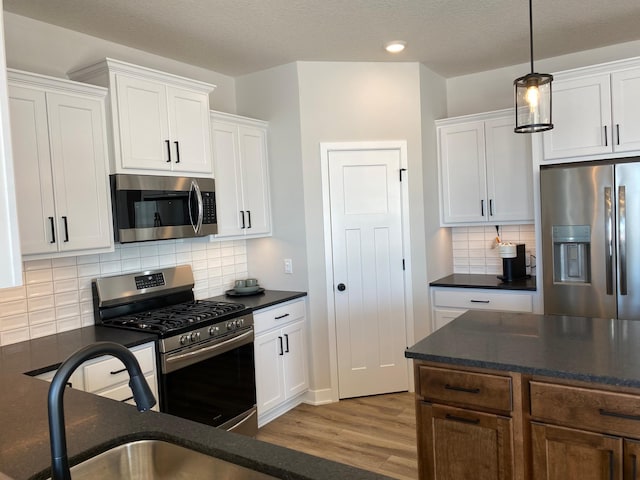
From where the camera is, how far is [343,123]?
393 centimetres

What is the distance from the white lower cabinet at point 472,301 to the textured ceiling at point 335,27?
195cm

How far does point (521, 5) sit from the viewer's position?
2.96 metres

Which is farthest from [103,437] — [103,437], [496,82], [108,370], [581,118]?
[496,82]

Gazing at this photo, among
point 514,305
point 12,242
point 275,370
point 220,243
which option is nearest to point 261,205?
point 220,243

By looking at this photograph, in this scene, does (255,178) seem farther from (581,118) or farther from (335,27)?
(581,118)

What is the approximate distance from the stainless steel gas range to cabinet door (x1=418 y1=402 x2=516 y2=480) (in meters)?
1.42

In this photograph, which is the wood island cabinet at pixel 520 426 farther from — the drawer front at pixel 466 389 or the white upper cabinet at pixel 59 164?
the white upper cabinet at pixel 59 164

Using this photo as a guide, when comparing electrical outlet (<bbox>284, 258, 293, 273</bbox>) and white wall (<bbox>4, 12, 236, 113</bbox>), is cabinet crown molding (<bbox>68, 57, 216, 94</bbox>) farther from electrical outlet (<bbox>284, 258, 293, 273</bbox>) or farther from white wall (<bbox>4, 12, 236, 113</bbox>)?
electrical outlet (<bbox>284, 258, 293, 273</bbox>)

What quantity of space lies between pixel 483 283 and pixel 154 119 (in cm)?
286

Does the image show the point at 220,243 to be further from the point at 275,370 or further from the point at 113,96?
the point at 113,96

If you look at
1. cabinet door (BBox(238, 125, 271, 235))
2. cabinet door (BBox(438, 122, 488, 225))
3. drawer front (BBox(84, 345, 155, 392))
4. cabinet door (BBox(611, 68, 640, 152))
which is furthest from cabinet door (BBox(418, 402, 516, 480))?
cabinet door (BBox(438, 122, 488, 225))

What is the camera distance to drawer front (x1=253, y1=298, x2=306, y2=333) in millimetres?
3463

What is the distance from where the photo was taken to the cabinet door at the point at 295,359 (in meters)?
3.73

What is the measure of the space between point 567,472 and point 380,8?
261 centimetres
